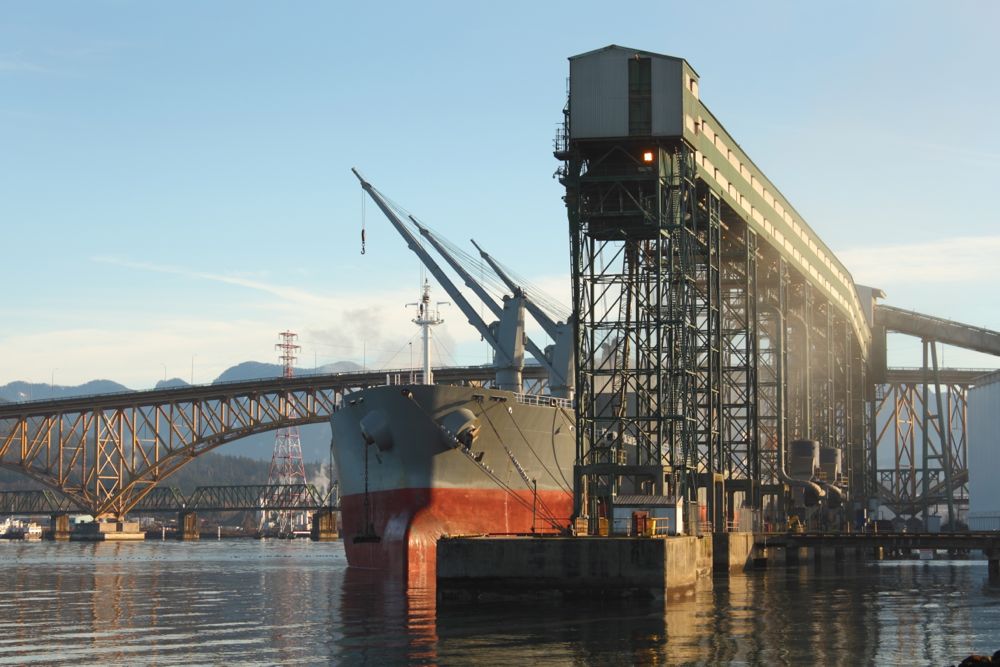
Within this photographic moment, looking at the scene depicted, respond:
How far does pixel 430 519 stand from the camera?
6725cm

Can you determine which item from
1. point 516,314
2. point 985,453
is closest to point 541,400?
point 516,314

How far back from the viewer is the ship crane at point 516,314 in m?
81.7

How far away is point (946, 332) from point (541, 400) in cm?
6861

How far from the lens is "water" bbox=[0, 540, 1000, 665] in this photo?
34.9 m

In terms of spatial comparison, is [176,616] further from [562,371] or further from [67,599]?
[562,371]

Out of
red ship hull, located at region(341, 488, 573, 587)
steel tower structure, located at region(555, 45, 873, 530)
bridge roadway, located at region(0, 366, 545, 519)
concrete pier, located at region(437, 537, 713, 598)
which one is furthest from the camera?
bridge roadway, located at region(0, 366, 545, 519)

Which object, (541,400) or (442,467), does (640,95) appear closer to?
(442,467)

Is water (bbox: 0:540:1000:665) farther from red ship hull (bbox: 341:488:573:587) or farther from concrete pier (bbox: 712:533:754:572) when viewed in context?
red ship hull (bbox: 341:488:573:587)

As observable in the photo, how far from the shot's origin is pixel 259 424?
6196 inches

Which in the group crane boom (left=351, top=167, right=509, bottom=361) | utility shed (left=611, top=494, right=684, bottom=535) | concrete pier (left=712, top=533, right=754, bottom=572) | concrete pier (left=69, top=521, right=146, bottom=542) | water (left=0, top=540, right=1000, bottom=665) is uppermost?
crane boom (left=351, top=167, right=509, bottom=361)

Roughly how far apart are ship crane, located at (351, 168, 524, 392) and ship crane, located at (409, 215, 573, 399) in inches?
2.4

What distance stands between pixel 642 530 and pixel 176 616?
58.2 feet

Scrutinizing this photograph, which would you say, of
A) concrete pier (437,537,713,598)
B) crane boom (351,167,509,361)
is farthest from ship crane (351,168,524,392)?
concrete pier (437,537,713,598)

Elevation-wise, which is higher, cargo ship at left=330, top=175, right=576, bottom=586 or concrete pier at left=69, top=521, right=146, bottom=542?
cargo ship at left=330, top=175, right=576, bottom=586
